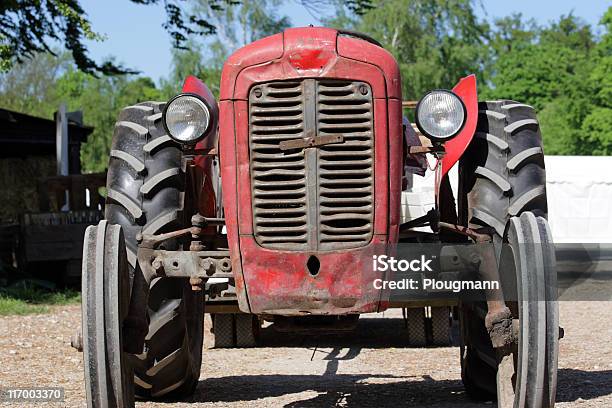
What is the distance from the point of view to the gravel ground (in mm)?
7242

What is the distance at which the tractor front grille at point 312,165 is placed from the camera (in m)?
5.41

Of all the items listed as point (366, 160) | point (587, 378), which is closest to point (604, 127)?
point (587, 378)

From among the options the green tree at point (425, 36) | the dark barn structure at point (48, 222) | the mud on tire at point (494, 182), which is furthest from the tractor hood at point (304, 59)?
the green tree at point (425, 36)

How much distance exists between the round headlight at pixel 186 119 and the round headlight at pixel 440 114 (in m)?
1.08

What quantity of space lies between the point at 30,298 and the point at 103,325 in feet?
36.5

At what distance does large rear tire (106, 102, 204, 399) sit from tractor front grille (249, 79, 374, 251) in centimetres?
96

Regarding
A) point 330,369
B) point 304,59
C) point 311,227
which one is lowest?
point 330,369

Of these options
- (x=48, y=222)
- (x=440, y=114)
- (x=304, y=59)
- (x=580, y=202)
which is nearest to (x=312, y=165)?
(x=304, y=59)

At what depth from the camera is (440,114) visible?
5.58m

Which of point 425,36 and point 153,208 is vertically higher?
point 425,36

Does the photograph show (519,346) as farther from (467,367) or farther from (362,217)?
(467,367)

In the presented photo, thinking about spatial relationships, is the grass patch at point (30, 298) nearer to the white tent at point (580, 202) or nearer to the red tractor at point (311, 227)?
the red tractor at point (311, 227)

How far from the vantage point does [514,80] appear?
189ft

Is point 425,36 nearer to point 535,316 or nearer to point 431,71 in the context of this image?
point 431,71
